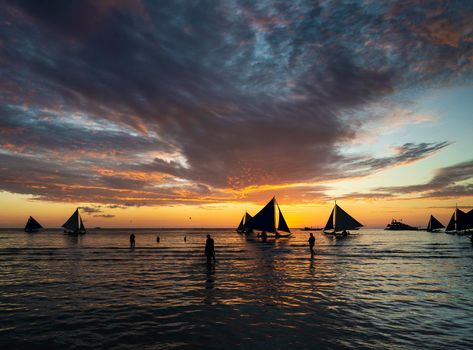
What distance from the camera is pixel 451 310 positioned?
1472 cm

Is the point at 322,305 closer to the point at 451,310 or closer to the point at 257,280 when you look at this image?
the point at 451,310

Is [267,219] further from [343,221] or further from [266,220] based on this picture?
[343,221]

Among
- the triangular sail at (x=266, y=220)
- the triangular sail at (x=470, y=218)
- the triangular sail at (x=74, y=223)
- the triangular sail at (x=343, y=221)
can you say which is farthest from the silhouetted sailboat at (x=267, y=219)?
the triangular sail at (x=74, y=223)

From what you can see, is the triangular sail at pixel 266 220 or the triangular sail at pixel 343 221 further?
the triangular sail at pixel 343 221

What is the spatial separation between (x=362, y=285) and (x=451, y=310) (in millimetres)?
6674

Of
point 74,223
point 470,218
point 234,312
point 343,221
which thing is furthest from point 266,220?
point 74,223

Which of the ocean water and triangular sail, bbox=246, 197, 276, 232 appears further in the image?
triangular sail, bbox=246, 197, 276, 232

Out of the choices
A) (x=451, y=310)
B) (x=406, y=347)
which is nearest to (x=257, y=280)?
(x=451, y=310)

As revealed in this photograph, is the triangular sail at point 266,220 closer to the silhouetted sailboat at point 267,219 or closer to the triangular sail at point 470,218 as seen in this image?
the silhouetted sailboat at point 267,219

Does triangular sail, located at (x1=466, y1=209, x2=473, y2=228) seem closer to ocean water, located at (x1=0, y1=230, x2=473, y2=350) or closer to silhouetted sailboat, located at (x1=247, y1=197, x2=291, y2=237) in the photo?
silhouetted sailboat, located at (x1=247, y1=197, x2=291, y2=237)

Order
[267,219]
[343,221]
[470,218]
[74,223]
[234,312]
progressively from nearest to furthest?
[234,312] < [267,219] < [470,218] < [343,221] < [74,223]

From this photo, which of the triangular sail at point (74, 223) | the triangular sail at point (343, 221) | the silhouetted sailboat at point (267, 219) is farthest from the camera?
the triangular sail at point (74, 223)

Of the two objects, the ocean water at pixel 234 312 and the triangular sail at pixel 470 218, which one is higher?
the triangular sail at pixel 470 218

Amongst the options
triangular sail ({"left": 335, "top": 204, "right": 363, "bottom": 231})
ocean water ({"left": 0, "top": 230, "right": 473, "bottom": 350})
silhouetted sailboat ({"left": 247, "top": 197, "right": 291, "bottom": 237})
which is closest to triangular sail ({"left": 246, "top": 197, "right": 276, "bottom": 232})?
silhouetted sailboat ({"left": 247, "top": 197, "right": 291, "bottom": 237})
